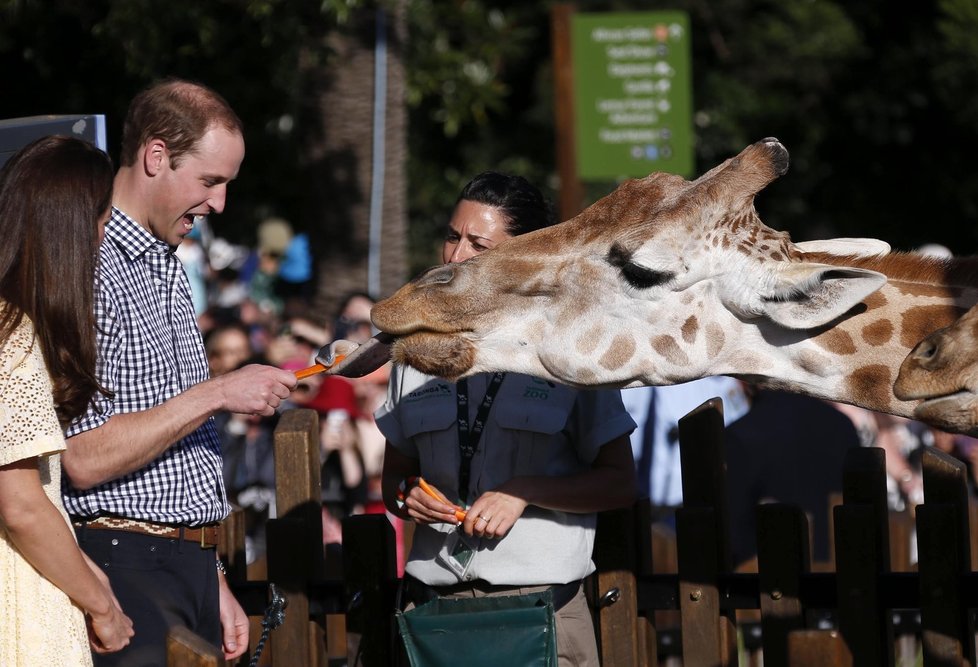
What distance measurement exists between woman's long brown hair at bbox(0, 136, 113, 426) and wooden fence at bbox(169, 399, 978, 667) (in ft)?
3.92

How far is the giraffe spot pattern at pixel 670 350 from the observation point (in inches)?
150

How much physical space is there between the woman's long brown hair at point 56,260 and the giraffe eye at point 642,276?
56.8 inches

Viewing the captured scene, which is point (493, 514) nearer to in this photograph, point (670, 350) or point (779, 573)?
point (670, 350)

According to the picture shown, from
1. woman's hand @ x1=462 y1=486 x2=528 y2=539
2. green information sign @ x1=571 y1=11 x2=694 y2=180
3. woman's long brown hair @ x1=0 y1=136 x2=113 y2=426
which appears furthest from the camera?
green information sign @ x1=571 y1=11 x2=694 y2=180

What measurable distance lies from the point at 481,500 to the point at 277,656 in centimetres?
104

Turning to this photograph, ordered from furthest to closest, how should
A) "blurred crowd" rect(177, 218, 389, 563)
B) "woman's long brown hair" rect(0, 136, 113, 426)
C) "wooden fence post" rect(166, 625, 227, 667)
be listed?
"blurred crowd" rect(177, 218, 389, 563) < "woman's long brown hair" rect(0, 136, 113, 426) < "wooden fence post" rect(166, 625, 227, 667)

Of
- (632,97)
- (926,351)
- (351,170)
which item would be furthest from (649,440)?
(351,170)

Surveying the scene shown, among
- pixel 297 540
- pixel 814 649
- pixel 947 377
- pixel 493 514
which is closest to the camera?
pixel 814 649

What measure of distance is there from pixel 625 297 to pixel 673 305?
14 centimetres

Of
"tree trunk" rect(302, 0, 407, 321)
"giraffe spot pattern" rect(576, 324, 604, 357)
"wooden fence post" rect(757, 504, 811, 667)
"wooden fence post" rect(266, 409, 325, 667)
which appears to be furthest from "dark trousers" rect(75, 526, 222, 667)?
"tree trunk" rect(302, 0, 407, 321)

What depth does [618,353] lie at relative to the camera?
151 inches

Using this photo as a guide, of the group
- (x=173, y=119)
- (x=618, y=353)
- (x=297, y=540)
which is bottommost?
(x=297, y=540)

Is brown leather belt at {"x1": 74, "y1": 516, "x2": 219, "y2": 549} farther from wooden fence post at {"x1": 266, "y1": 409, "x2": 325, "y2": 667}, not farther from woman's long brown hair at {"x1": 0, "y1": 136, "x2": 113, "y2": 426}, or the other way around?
wooden fence post at {"x1": 266, "y1": 409, "x2": 325, "y2": 667}

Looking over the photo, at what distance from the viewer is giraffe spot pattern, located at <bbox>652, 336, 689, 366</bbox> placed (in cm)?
382
